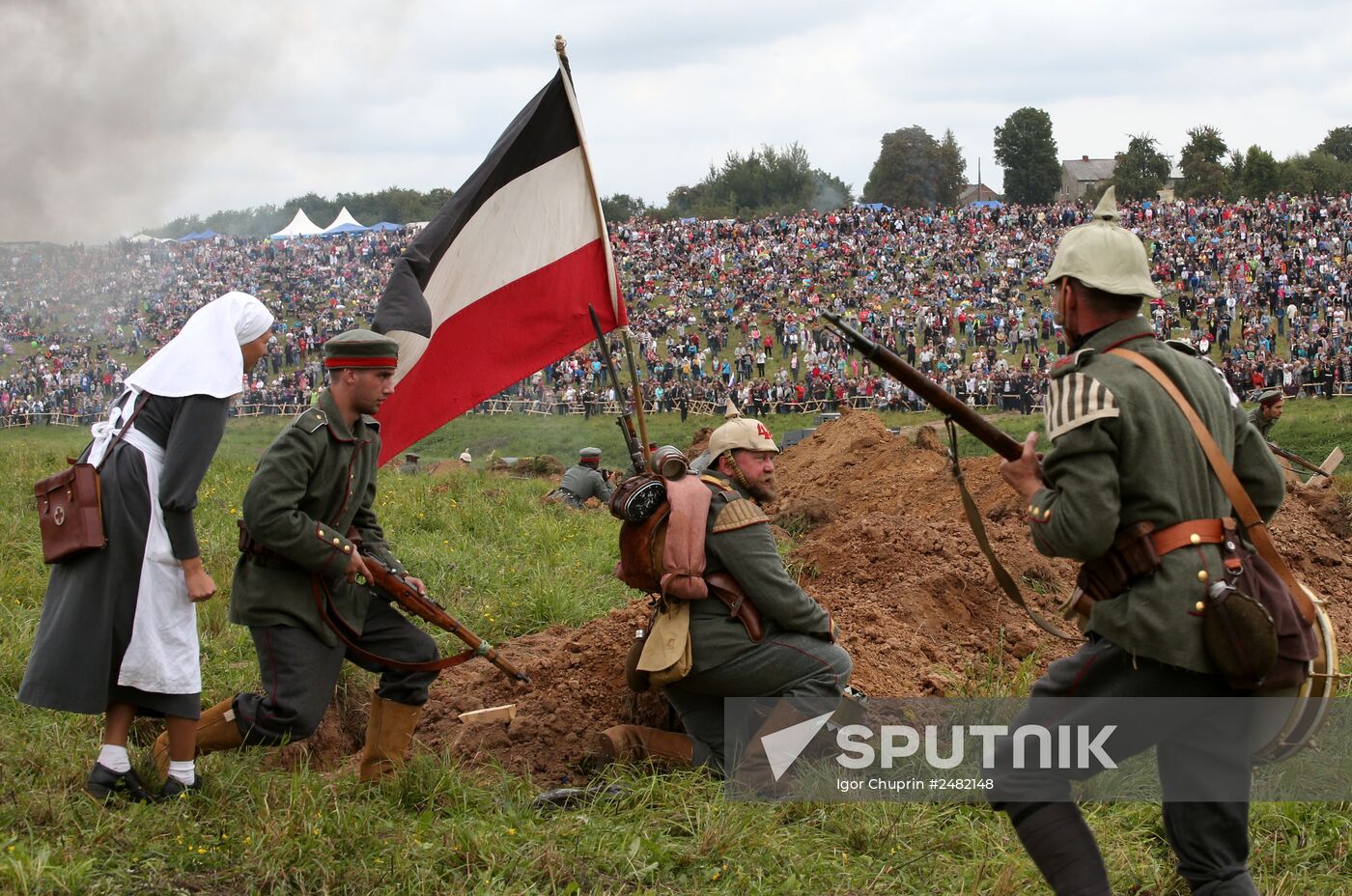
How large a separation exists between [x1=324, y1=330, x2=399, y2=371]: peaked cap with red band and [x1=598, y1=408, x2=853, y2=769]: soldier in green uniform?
1.31 meters

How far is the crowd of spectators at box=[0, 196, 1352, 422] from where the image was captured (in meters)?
30.6

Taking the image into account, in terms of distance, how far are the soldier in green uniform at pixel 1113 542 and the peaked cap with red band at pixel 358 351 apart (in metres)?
2.29

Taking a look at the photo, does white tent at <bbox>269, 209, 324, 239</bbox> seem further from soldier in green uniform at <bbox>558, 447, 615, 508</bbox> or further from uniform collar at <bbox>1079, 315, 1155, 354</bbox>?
uniform collar at <bbox>1079, 315, 1155, 354</bbox>

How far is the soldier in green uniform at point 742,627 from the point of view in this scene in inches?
192

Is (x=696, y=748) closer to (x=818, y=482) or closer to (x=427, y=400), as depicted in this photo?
(x=427, y=400)

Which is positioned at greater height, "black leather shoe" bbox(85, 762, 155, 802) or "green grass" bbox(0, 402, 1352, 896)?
"black leather shoe" bbox(85, 762, 155, 802)

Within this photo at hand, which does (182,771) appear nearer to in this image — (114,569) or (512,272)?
(114,569)

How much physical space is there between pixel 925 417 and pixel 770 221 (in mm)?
25137

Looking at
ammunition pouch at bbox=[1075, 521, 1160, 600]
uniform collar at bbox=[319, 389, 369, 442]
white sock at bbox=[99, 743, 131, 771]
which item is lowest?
white sock at bbox=[99, 743, 131, 771]

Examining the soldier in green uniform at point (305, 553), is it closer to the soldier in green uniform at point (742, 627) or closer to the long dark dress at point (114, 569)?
the long dark dress at point (114, 569)

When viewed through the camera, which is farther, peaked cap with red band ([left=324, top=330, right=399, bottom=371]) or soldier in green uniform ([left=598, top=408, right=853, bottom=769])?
soldier in green uniform ([left=598, top=408, right=853, bottom=769])

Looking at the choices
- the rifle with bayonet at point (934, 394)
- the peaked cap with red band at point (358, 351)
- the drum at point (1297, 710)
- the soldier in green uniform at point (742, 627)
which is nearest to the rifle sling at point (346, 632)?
the peaked cap with red band at point (358, 351)

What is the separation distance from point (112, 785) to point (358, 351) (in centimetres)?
163

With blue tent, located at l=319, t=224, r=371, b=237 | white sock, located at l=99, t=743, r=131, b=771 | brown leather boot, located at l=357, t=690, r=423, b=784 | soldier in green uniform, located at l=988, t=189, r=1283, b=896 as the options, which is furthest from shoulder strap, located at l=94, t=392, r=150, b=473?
blue tent, located at l=319, t=224, r=371, b=237
